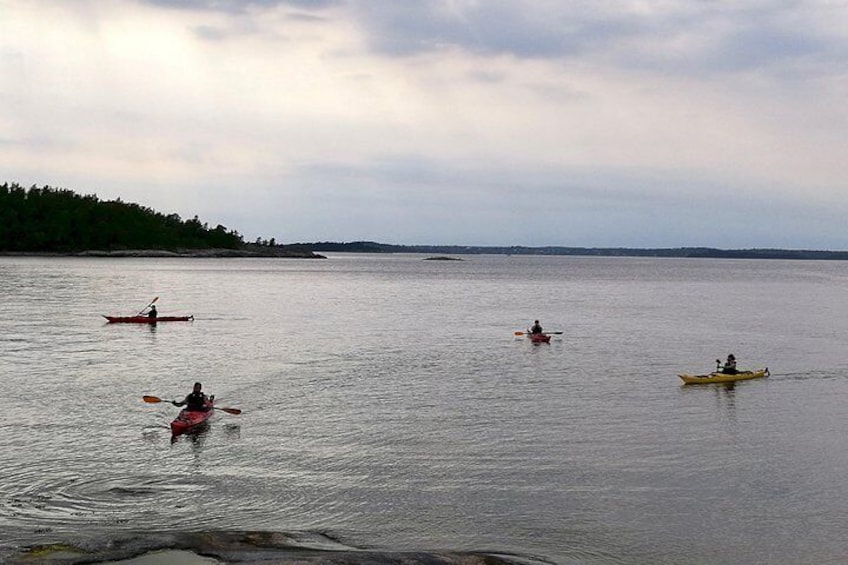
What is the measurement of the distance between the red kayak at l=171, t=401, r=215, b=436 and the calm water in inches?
18.0

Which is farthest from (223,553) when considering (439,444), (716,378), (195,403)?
(716,378)

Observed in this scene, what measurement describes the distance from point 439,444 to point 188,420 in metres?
8.68

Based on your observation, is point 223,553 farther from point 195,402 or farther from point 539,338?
point 539,338

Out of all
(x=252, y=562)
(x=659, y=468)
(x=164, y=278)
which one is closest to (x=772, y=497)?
(x=659, y=468)

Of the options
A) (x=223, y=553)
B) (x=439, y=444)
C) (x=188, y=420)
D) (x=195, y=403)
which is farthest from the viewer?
(x=195, y=403)

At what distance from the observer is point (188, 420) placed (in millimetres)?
29359

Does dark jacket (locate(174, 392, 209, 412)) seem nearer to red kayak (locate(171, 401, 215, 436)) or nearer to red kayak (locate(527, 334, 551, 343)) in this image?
red kayak (locate(171, 401, 215, 436))

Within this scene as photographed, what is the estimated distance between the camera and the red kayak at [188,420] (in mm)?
28828

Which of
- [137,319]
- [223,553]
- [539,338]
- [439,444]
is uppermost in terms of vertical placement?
[137,319]

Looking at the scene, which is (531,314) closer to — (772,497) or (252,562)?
(772,497)

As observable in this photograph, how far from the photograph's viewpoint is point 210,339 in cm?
5962

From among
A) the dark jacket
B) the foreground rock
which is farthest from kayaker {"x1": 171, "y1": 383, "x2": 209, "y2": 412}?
the foreground rock

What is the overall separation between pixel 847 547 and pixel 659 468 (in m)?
6.91

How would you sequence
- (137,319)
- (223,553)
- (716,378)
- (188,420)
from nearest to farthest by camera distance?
(223,553) → (188,420) → (716,378) → (137,319)
